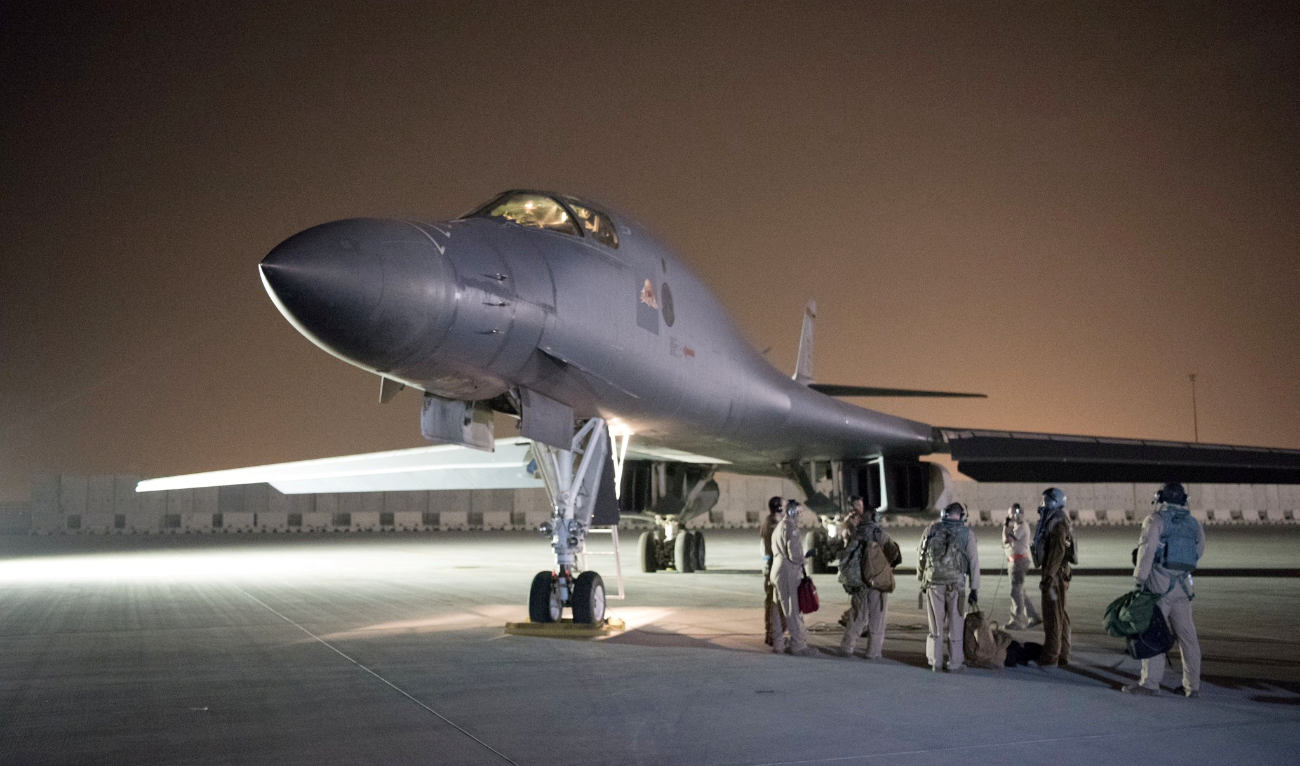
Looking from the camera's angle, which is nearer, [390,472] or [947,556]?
[947,556]

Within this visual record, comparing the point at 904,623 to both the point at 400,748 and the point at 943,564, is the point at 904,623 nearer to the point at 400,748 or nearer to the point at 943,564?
the point at 943,564

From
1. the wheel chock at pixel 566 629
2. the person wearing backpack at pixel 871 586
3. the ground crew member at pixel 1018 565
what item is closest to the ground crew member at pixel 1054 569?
the person wearing backpack at pixel 871 586

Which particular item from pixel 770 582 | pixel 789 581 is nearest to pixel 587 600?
pixel 770 582

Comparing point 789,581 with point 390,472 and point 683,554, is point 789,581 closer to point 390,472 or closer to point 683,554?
point 683,554

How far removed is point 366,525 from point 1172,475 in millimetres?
36396

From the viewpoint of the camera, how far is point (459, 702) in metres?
6.09

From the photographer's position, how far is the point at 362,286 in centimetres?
641

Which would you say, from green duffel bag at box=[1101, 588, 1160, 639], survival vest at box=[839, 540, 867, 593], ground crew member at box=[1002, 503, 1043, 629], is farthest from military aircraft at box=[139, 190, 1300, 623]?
green duffel bag at box=[1101, 588, 1160, 639]

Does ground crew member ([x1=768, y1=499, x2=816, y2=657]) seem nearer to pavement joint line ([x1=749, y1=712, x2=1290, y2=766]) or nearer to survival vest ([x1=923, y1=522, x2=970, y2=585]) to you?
survival vest ([x1=923, y1=522, x2=970, y2=585])

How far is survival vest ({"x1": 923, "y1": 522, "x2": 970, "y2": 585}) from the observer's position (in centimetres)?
740

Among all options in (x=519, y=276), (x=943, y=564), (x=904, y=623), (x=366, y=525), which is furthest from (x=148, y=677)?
(x=366, y=525)

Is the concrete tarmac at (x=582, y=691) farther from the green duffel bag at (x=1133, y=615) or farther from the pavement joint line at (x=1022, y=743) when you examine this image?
the green duffel bag at (x=1133, y=615)

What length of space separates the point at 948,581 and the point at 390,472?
38.0ft

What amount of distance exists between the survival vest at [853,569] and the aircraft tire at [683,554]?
9.61 metres
